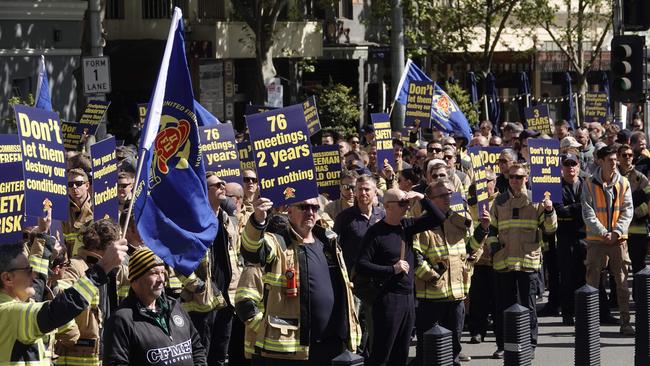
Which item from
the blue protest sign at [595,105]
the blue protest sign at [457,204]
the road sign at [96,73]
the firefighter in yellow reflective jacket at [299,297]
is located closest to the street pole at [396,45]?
the blue protest sign at [595,105]

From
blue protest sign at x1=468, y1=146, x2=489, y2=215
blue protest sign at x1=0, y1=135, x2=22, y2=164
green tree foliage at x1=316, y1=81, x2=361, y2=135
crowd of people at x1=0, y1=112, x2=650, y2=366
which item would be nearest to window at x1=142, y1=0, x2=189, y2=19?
green tree foliage at x1=316, y1=81, x2=361, y2=135

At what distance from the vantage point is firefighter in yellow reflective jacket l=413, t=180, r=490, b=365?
12.9 m

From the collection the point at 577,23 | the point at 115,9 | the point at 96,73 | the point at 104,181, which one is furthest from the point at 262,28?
the point at 104,181

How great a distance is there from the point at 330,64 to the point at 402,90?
857 inches

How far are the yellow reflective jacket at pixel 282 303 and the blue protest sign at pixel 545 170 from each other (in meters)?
4.86

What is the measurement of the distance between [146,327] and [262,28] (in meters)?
26.2

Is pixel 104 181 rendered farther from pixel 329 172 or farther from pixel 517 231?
pixel 517 231

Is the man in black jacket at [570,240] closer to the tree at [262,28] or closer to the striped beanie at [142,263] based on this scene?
the striped beanie at [142,263]

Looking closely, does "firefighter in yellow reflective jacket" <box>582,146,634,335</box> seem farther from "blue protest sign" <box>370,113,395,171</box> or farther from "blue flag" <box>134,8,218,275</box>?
"blue flag" <box>134,8,218,275</box>

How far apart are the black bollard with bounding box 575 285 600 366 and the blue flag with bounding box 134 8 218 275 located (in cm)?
294

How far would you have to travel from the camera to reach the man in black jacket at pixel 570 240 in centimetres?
1681

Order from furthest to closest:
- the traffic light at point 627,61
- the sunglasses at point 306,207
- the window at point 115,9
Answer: the window at point 115,9 → the traffic light at point 627,61 → the sunglasses at point 306,207

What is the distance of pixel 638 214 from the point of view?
56.2 ft

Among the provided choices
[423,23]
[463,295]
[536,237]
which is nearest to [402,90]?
[536,237]
